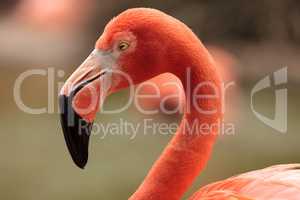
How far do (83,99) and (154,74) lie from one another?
23 centimetres

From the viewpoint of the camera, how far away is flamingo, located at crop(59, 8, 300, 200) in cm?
173

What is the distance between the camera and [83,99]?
1726 millimetres

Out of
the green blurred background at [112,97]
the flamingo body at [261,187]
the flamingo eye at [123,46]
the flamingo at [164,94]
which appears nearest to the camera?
the flamingo body at [261,187]

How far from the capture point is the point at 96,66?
70.6 inches

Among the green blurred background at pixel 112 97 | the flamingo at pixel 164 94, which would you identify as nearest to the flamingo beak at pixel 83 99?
the green blurred background at pixel 112 97

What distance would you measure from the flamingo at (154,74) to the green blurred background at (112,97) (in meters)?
1.60

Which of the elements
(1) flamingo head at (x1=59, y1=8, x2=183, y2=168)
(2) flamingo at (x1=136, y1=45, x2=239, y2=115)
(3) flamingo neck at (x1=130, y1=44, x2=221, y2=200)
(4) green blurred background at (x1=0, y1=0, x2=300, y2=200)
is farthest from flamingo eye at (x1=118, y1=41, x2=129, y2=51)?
(2) flamingo at (x1=136, y1=45, x2=239, y2=115)

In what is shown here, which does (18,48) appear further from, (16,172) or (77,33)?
(16,172)

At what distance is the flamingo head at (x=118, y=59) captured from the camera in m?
1.75

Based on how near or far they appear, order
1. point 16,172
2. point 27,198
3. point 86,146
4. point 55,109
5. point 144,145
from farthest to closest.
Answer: point 55,109
point 144,145
point 16,172
point 27,198
point 86,146

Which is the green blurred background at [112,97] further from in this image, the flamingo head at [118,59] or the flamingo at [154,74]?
the flamingo head at [118,59]

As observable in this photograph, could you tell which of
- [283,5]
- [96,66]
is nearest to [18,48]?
[283,5]

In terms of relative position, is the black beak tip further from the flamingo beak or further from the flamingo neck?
the flamingo neck

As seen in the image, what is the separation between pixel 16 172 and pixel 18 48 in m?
1.64
